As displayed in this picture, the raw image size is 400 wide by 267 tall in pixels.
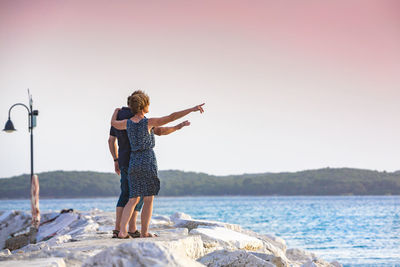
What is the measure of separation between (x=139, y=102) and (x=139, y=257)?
229 centimetres

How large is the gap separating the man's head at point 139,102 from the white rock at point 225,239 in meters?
1.84

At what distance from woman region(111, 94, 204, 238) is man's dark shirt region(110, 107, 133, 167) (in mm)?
145

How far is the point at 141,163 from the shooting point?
536cm

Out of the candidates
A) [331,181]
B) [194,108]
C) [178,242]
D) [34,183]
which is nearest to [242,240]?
[178,242]

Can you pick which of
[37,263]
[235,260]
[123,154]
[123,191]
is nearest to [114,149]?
[123,154]

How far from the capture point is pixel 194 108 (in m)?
4.95

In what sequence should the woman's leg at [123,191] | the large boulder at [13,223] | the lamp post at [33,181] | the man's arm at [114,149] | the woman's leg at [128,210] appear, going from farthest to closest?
the large boulder at [13,223] → the lamp post at [33,181] → the man's arm at [114,149] → the woman's leg at [123,191] → the woman's leg at [128,210]

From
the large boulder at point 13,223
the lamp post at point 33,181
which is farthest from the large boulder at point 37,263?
the large boulder at point 13,223

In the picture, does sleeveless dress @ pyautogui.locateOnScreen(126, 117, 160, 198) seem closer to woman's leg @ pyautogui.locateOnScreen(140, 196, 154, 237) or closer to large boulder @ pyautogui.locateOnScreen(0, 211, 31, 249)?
woman's leg @ pyautogui.locateOnScreen(140, 196, 154, 237)

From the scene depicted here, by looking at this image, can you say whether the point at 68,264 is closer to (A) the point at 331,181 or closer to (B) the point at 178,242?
(B) the point at 178,242

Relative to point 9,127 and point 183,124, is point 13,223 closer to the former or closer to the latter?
point 9,127

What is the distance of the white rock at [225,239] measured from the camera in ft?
21.5

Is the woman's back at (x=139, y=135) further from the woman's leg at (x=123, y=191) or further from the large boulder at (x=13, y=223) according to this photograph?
the large boulder at (x=13, y=223)

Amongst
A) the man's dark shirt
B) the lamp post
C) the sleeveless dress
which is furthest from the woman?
the lamp post
